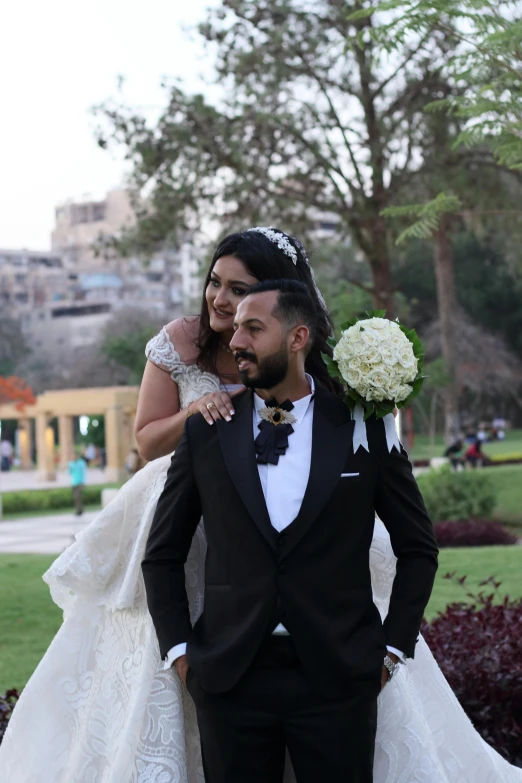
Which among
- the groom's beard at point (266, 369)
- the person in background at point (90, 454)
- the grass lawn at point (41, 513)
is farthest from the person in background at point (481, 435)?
the groom's beard at point (266, 369)

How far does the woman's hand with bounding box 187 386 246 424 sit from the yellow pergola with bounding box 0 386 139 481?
3488 cm

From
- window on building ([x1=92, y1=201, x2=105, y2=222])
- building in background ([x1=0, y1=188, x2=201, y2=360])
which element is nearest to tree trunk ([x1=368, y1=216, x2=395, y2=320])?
building in background ([x1=0, y1=188, x2=201, y2=360])

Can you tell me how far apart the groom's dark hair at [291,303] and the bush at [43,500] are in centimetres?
2787

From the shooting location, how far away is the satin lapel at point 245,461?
8.88 feet

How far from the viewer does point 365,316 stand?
3.08 metres

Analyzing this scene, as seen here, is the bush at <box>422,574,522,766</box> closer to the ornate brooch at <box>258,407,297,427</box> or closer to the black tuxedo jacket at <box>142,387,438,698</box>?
the black tuxedo jacket at <box>142,387,438,698</box>

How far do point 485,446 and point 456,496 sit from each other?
2898cm

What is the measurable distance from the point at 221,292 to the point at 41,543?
16681mm

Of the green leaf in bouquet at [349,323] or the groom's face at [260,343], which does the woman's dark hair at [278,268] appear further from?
the groom's face at [260,343]

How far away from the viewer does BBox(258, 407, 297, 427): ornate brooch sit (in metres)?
2.84

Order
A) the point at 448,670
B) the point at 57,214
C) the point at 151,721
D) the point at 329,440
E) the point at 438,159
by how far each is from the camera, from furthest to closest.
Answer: the point at 57,214, the point at 438,159, the point at 448,670, the point at 151,721, the point at 329,440

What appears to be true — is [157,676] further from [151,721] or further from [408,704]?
[408,704]

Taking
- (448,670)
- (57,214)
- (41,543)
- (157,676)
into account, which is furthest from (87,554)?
(57,214)

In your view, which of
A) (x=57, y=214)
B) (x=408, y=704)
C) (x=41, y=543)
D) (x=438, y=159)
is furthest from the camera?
(x=57, y=214)
